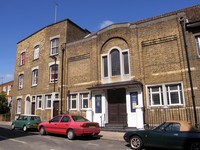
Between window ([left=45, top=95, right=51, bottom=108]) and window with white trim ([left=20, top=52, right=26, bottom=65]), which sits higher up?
window with white trim ([left=20, top=52, right=26, bottom=65])

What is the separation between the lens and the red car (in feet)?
38.0

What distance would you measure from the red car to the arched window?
677 centimetres

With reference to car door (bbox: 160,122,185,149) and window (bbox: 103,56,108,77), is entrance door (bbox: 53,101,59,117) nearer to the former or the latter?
window (bbox: 103,56,108,77)

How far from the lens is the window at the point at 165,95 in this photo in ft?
48.0

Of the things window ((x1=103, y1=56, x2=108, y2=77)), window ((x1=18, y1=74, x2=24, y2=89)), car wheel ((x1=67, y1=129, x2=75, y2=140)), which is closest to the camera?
car wheel ((x1=67, y1=129, x2=75, y2=140))

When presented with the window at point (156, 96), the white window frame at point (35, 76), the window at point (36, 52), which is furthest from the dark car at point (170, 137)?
the window at point (36, 52)

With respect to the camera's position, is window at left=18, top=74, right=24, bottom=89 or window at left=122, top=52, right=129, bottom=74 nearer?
window at left=122, top=52, right=129, bottom=74

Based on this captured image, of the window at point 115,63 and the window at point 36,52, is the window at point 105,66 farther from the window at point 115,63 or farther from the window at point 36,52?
the window at point 36,52

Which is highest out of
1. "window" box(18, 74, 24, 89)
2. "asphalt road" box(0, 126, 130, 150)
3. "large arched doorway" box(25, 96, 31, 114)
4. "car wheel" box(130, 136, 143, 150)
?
"window" box(18, 74, 24, 89)

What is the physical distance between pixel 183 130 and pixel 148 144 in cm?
167

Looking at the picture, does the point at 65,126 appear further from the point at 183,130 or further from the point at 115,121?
the point at 183,130

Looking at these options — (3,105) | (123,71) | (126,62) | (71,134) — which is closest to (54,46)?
(126,62)

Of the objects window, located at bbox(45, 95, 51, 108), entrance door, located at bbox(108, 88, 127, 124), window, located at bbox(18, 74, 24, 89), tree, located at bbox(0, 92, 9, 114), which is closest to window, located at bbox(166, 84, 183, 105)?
entrance door, located at bbox(108, 88, 127, 124)

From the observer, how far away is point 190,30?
15.0 m
